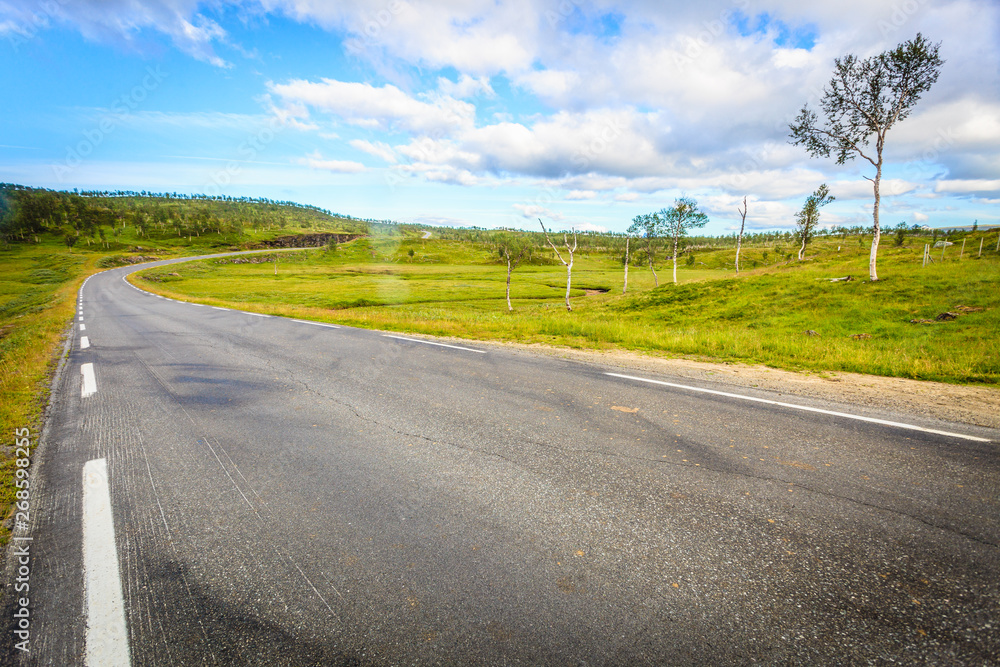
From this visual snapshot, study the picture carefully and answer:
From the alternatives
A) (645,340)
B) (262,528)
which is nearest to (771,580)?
(262,528)

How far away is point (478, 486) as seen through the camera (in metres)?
3.97

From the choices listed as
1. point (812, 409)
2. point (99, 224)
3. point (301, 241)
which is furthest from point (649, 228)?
point (99, 224)

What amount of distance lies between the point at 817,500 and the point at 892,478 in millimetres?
1096

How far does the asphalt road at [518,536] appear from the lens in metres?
2.33

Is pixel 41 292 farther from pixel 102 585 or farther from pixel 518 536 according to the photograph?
pixel 518 536

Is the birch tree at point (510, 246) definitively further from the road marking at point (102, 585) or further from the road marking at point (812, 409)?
the road marking at point (102, 585)

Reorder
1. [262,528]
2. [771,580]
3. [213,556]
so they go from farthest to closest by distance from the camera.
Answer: [262,528], [213,556], [771,580]

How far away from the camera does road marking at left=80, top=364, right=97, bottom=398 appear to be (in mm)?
7312

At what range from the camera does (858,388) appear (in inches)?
294

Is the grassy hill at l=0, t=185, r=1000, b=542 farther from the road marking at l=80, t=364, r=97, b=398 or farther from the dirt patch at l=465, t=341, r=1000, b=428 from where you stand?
the dirt patch at l=465, t=341, r=1000, b=428

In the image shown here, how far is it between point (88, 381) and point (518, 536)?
1018cm

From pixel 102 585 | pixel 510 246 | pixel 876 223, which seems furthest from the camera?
pixel 510 246

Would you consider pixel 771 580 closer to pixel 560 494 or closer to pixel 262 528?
pixel 560 494

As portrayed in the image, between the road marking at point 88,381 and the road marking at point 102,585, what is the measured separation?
15.5ft
